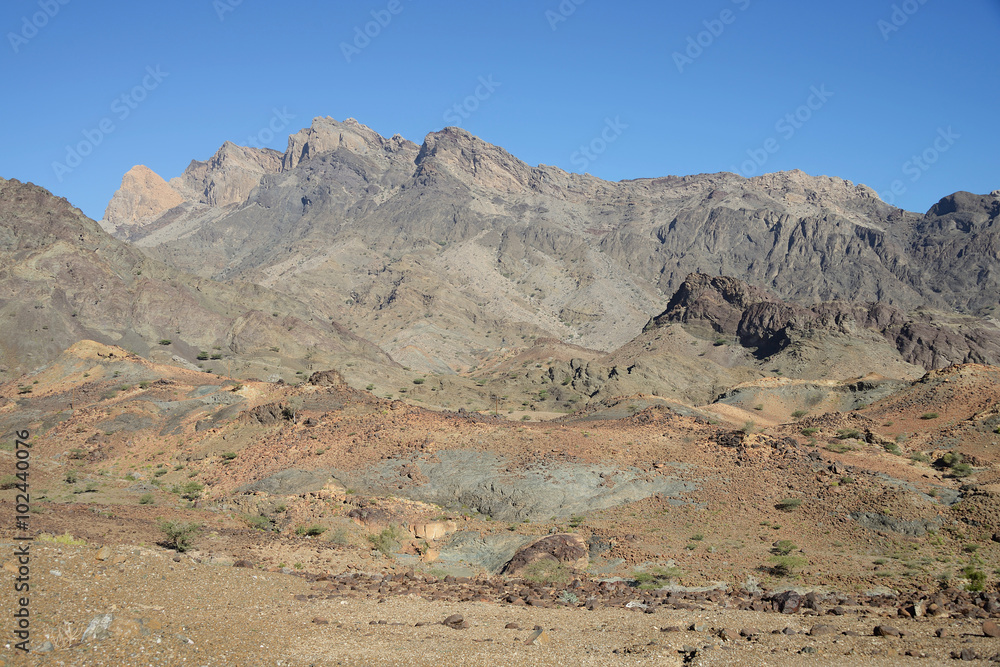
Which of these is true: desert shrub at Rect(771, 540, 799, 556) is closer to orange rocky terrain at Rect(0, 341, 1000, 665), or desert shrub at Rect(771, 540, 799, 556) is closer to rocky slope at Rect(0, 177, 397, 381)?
orange rocky terrain at Rect(0, 341, 1000, 665)

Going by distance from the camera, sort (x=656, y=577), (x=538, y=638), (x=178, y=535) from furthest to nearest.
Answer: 1. (x=656, y=577)
2. (x=178, y=535)
3. (x=538, y=638)

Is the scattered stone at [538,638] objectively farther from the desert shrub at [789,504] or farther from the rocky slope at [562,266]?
the rocky slope at [562,266]

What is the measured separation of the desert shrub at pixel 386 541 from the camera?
21.9m

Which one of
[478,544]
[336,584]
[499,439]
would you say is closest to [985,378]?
[499,439]

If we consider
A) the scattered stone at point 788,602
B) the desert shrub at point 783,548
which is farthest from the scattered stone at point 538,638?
the desert shrub at point 783,548

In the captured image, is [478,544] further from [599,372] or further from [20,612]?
[599,372]

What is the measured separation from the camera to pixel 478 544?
2294cm

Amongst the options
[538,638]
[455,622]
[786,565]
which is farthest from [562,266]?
[538,638]

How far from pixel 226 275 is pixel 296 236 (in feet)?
85.3

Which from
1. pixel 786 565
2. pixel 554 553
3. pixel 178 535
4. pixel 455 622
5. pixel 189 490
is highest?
pixel 189 490

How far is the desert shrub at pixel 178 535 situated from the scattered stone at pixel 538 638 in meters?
10.6

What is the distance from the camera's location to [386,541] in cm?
2234

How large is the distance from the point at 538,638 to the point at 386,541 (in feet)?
34.6

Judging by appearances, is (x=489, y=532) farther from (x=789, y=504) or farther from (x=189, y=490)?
(x=189, y=490)
